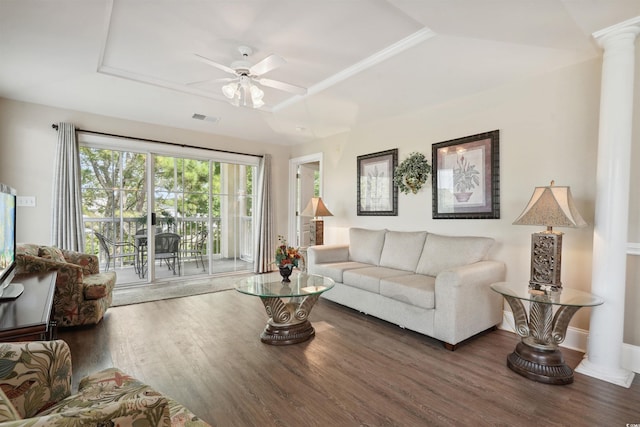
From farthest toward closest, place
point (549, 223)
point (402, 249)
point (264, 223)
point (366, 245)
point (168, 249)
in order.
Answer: point (264, 223)
point (168, 249)
point (366, 245)
point (402, 249)
point (549, 223)

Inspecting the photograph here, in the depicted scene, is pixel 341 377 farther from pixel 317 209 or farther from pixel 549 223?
pixel 317 209

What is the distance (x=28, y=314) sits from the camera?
5.26 ft

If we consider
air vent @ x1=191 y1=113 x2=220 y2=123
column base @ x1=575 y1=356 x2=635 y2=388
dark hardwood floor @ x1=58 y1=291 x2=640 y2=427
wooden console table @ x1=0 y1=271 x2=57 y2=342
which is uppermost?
air vent @ x1=191 y1=113 x2=220 y2=123

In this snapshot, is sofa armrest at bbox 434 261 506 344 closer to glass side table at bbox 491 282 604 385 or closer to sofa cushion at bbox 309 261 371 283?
glass side table at bbox 491 282 604 385

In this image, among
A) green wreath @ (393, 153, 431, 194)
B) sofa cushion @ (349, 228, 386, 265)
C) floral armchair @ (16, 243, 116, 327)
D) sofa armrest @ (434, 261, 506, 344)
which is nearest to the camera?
sofa armrest @ (434, 261, 506, 344)

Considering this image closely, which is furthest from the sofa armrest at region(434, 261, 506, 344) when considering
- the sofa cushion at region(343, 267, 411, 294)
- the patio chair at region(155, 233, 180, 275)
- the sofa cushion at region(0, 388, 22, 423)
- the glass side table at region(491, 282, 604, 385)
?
the patio chair at region(155, 233, 180, 275)

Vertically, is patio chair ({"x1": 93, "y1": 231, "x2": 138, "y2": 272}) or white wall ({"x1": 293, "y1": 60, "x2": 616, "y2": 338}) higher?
white wall ({"x1": 293, "y1": 60, "x2": 616, "y2": 338})

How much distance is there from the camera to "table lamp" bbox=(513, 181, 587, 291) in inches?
93.6

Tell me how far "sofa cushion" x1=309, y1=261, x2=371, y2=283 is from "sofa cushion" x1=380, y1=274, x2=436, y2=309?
0.69 metres

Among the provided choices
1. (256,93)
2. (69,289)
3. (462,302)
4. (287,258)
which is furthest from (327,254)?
(69,289)

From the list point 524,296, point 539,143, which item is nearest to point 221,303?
point 524,296

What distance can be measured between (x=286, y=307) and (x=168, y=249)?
3153mm

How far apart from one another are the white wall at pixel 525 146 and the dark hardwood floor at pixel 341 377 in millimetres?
922

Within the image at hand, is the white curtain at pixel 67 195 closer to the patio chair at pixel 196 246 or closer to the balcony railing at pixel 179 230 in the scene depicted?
the balcony railing at pixel 179 230
